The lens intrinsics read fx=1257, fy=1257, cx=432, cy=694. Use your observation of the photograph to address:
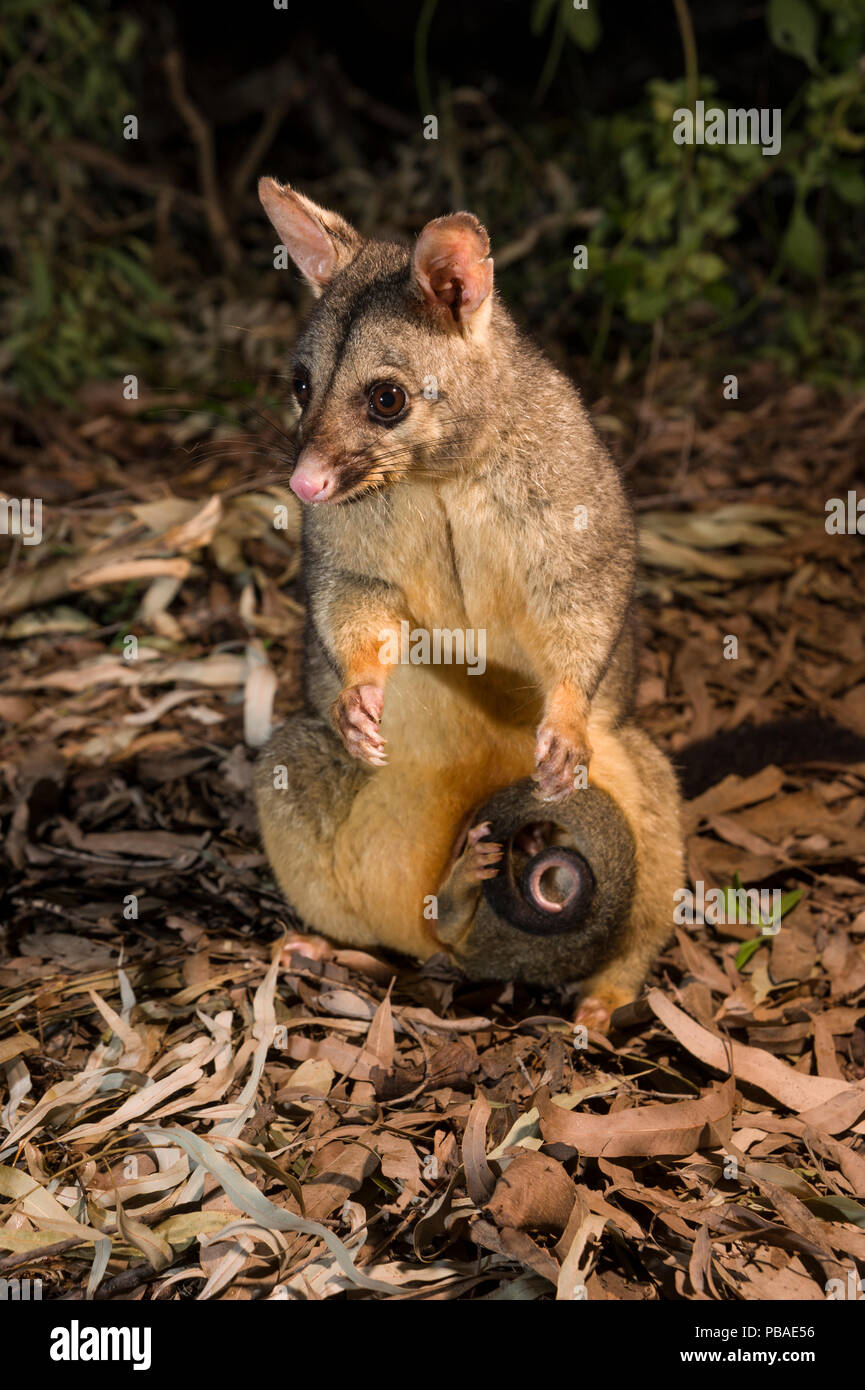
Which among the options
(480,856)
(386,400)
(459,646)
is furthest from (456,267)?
(480,856)

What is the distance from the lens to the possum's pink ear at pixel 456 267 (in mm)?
2752

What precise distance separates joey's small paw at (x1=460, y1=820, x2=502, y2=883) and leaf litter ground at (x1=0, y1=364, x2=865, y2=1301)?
0.37 meters

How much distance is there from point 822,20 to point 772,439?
2.47m

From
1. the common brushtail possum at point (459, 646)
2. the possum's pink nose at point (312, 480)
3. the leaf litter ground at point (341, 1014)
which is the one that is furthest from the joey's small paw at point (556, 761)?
the possum's pink nose at point (312, 480)

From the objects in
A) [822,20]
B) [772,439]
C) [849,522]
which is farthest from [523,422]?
[822,20]

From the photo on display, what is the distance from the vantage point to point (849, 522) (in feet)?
17.8

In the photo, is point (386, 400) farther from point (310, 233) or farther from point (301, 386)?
point (310, 233)

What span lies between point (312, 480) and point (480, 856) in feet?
3.39

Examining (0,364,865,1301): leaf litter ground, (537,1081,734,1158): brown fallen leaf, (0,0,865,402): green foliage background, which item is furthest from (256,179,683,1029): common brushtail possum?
(0,0,865,402): green foliage background

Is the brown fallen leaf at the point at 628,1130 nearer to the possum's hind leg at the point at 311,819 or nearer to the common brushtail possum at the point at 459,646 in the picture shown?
the common brushtail possum at the point at 459,646

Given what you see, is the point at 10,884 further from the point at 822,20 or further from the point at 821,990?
the point at 822,20

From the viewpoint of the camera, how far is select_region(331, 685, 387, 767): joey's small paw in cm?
297

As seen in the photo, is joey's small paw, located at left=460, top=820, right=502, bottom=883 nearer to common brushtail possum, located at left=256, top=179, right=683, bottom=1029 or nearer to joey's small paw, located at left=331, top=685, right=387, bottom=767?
common brushtail possum, located at left=256, top=179, right=683, bottom=1029

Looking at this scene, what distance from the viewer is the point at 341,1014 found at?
127 inches
